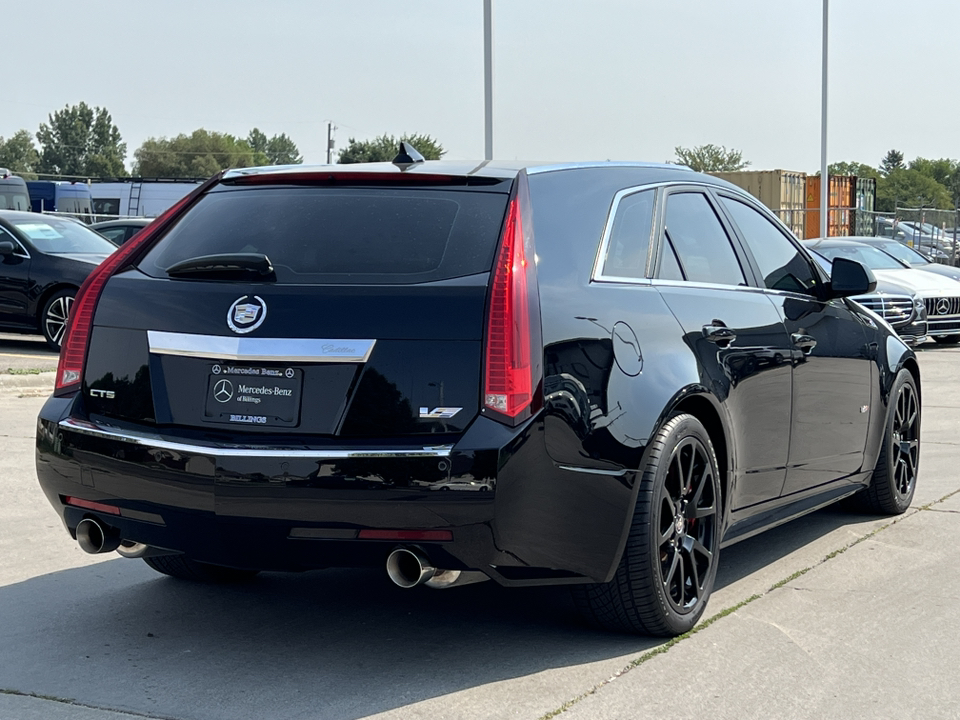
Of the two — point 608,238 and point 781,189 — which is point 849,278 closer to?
point 608,238

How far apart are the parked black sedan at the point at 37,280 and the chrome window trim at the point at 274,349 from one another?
38.4 ft

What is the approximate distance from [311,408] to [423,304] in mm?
459

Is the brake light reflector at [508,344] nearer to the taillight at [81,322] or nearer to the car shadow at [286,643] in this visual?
the car shadow at [286,643]

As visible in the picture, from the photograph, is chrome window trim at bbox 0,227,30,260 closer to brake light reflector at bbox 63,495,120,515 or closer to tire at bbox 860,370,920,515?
tire at bbox 860,370,920,515

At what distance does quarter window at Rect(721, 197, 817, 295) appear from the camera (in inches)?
220

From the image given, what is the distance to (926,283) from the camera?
17.5 metres

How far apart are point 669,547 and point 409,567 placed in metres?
1.03

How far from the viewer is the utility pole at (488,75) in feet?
76.0

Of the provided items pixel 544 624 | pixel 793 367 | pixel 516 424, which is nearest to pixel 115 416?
pixel 516 424

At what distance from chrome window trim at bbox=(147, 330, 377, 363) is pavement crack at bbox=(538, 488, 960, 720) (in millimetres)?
1187

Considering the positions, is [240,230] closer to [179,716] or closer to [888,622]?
[179,716]

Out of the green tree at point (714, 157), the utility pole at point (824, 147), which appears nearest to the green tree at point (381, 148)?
the green tree at point (714, 157)

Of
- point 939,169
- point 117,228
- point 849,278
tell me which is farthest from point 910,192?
point 849,278

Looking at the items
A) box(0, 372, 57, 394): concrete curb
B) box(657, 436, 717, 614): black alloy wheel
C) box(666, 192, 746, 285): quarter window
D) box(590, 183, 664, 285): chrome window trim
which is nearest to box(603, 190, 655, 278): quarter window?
box(590, 183, 664, 285): chrome window trim
